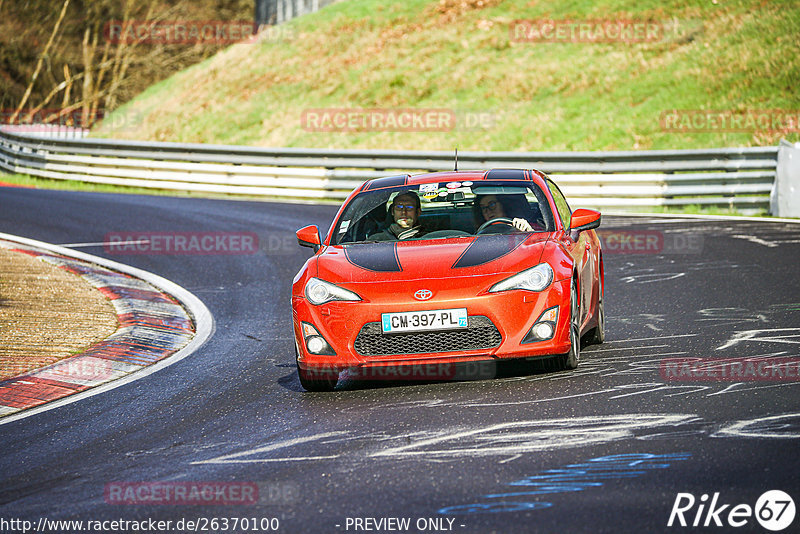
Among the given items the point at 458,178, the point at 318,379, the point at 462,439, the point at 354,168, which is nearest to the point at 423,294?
the point at 318,379

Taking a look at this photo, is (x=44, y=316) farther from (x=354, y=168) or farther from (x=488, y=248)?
(x=354, y=168)

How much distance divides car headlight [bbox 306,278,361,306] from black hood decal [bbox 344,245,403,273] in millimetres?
279

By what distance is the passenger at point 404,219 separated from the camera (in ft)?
27.2

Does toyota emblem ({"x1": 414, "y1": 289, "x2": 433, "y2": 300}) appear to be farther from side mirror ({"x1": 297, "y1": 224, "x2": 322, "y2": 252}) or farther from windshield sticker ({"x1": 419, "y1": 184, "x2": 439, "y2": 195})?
windshield sticker ({"x1": 419, "y1": 184, "x2": 439, "y2": 195})

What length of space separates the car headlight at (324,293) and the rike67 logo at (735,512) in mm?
3166

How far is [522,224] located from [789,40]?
2441cm

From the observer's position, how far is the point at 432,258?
24.3 feet

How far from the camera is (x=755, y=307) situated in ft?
31.7

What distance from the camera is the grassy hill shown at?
2861 cm

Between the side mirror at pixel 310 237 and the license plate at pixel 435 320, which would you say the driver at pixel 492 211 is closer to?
the side mirror at pixel 310 237

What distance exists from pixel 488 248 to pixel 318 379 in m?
1.47

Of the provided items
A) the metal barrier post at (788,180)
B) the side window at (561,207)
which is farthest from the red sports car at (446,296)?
the metal barrier post at (788,180)

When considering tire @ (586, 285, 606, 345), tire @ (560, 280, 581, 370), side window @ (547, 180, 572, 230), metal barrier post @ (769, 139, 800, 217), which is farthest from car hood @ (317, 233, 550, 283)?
metal barrier post @ (769, 139, 800, 217)

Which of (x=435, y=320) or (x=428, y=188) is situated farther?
(x=428, y=188)
